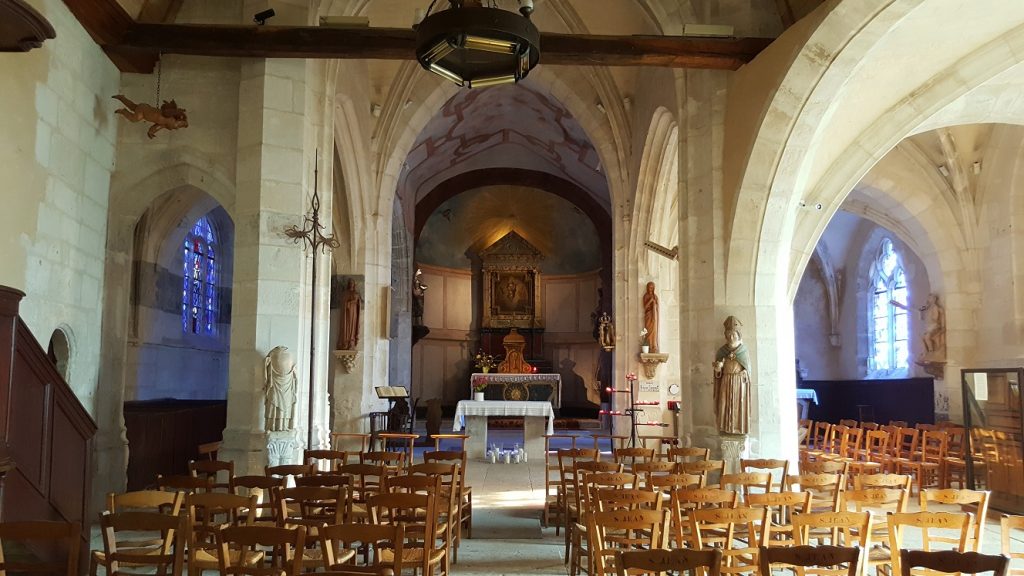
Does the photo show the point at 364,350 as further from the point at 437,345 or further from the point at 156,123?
the point at 437,345

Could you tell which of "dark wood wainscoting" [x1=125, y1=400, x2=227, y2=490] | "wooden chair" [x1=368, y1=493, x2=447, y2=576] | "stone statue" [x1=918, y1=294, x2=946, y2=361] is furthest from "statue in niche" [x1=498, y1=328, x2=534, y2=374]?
"wooden chair" [x1=368, y1=493, x2=447, y2=576]

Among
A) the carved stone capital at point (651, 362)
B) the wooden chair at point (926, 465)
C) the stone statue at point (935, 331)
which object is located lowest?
the wooden chair at point (926, 465)

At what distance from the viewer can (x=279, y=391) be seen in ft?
29.8

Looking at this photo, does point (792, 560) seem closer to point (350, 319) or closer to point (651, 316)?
point (651, 316)

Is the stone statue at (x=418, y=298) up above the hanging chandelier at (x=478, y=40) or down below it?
below

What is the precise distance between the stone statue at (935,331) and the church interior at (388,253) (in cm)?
4

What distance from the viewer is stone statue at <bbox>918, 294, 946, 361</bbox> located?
1446 cm

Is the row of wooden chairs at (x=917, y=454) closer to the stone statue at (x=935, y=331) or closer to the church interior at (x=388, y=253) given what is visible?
the church interior at (x=388, y=253)

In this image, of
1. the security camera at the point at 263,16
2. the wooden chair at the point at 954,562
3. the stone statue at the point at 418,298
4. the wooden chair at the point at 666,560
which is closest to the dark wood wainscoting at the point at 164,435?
the security camera at the point at 263,16

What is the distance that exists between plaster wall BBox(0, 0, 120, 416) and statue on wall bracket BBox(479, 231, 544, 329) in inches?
645

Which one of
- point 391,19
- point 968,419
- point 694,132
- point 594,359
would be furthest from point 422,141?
point 968,419

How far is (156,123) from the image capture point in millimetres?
9445

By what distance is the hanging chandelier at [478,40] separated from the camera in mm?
5840

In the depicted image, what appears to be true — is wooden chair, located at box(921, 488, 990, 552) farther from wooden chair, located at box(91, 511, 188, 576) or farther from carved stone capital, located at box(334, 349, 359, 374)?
carved stone capital, located at box(334, 349, 359, 374)
